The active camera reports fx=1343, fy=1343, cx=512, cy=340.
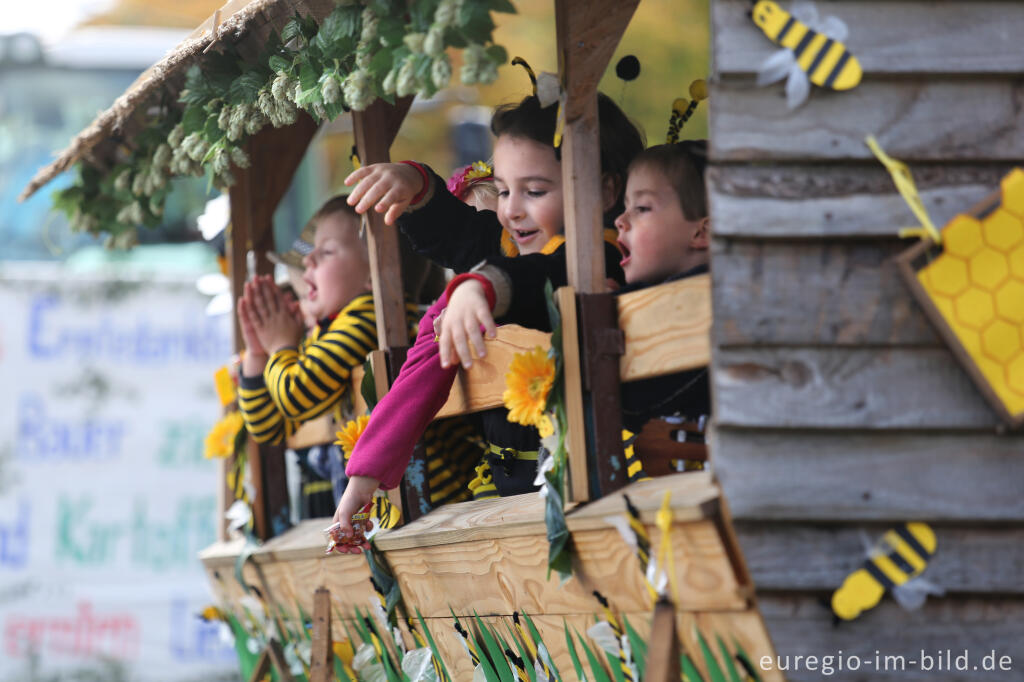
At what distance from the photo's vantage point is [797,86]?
91.1 inches

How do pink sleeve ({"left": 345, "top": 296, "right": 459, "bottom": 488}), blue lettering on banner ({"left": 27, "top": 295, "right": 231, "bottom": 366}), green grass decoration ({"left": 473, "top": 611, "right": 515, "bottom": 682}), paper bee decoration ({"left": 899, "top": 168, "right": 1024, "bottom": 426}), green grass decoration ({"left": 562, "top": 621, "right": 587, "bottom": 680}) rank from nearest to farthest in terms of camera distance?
paper bee decoration ({"left": 899, "top": 168, "right": 1024, "bottom": 426}) < green grass decoration ({"left": 562, "top": 621, "right": 587, "bottom": 680}) < pink sleeve ({"left": 345, "top": 296, "right": 459, "bottom": 488}) < green grass decoration ({"left": 473, "top": 611, "right": 515, "bottom": 682}) < blue lettering on banner ({"left": 27, "top": 295, "right": 231, "bottom": 366})

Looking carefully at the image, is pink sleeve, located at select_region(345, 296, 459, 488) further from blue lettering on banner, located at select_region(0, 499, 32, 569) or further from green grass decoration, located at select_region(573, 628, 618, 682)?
blue lettering on banner, located at select_region(0, 499, 32, 569)

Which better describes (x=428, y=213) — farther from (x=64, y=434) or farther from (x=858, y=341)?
(x=64, y=434)

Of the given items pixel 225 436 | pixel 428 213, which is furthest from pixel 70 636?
pixel 428 213

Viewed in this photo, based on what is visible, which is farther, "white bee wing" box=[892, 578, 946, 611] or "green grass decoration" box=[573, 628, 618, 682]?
"green grass decoration" box=[573, 628, 618, 682]

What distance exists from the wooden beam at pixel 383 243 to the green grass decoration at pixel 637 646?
1356 mm

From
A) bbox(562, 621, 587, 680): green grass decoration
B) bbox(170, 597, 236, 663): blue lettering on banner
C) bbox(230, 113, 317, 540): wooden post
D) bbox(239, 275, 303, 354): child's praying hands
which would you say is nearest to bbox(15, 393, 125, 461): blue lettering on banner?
bbox(170, 597, 236, 663): blue lettering on banner

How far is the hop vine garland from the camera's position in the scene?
8.55 feet

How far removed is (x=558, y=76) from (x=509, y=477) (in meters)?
1.14

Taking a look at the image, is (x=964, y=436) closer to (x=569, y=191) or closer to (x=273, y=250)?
(x=569, y=191)

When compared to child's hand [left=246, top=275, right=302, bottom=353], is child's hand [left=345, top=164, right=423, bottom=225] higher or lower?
higher

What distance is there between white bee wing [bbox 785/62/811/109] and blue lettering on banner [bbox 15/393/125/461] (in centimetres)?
831

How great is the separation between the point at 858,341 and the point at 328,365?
7.13ft

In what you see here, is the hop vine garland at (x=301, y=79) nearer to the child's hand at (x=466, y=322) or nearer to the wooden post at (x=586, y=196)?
the wooden post at (x=586, y=196)
